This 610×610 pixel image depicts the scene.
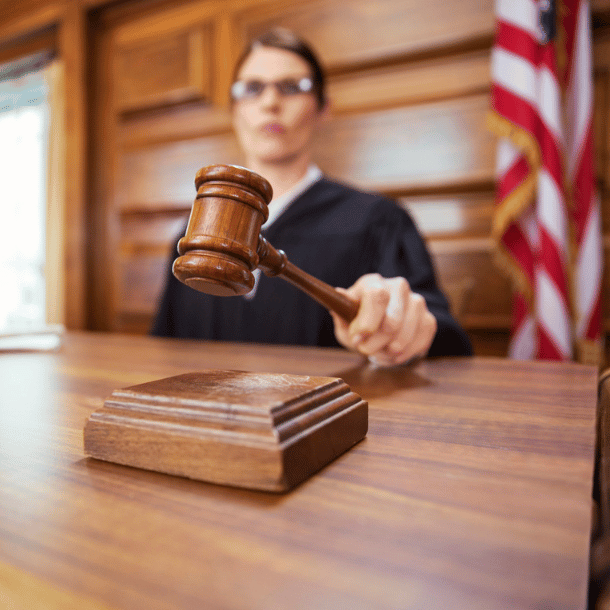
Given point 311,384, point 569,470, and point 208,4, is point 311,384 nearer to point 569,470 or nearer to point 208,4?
point 569,470

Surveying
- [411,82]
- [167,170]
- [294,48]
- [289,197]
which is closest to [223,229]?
[289,197]

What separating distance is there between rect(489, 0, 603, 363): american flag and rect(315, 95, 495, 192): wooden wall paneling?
0.21m

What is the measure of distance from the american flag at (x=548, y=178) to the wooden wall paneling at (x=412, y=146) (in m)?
0.21

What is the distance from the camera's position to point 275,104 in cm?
155

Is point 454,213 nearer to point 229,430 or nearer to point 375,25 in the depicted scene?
point 375,25

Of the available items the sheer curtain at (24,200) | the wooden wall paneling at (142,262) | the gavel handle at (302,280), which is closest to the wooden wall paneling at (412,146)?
the wooden wall paneling at (142,262)

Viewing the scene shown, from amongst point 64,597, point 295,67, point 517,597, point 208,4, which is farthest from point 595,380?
point 208,4

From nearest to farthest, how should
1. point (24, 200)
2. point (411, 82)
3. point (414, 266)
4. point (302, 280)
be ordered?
point (302, 280) < point (414, 266) < point (411, 82) < point (24, 200)

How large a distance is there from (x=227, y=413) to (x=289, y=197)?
135 centimetres

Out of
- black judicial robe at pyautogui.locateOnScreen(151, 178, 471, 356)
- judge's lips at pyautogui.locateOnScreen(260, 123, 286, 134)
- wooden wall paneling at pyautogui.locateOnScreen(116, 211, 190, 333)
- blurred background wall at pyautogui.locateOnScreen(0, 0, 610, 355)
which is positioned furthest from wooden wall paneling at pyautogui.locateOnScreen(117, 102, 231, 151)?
black judicial robe at pyautogui.locateOnScreen(151, 178, 471, 356)

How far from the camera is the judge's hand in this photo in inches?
26.9

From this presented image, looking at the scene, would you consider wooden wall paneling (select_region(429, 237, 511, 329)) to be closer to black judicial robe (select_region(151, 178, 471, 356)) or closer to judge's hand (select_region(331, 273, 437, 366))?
black judicial robe (select_region(151, 178, 471, 356))

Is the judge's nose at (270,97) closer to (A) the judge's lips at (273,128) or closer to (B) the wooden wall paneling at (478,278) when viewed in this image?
(A) the judge's lips at (273,128)

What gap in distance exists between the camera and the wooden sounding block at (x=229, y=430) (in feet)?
0.98
